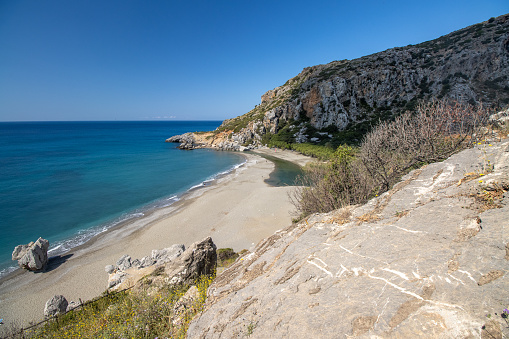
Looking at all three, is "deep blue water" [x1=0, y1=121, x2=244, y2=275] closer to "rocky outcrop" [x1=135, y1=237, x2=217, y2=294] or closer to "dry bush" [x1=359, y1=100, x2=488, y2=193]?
"rocky outcrop" [x1=135, y1=237, x2=217, y2=294]

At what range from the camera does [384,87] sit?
64.2m

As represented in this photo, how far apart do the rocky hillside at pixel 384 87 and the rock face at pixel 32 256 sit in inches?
2087

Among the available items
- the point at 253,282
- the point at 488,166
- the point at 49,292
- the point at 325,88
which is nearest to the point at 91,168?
the point at 49,292

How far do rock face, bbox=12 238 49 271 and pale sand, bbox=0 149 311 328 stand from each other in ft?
1.79

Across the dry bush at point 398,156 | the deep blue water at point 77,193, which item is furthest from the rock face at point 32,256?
the dry bush at point 398,156

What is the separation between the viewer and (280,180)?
37125mm

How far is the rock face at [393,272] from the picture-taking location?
8.26ft

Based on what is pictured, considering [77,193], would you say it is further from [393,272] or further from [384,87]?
[384,87]

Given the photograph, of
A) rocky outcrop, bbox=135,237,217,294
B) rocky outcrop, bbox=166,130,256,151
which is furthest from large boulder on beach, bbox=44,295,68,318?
rocky outcrop, bbox=166,130,256,151

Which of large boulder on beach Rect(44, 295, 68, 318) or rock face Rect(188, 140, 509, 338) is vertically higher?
rock face Rect(188, 140, 509, 338)

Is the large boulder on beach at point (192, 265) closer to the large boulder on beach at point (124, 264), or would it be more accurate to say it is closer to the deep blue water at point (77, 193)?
the large boulder on beach at point (124, 264)

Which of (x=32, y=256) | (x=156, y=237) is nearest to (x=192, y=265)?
(x=156, y=237)

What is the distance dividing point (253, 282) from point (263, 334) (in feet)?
4.89

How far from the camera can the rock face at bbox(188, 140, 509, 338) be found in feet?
8.26
